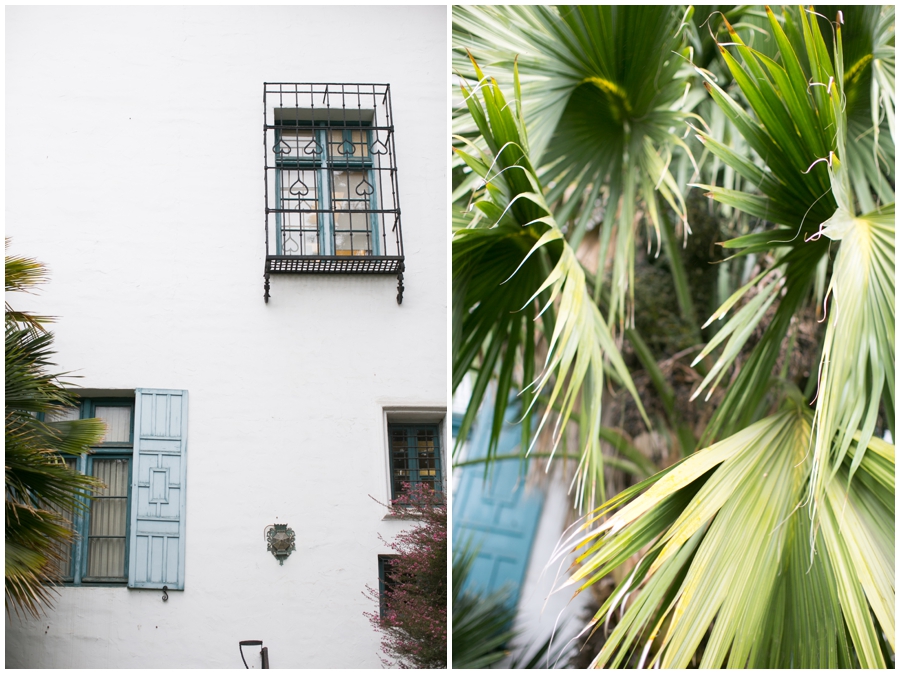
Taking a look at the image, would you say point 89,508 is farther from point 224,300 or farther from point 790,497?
point 790,497

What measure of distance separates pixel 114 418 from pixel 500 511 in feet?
6.63

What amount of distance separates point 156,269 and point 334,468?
80 centimetres

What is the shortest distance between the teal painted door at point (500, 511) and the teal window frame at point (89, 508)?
1.70 meters

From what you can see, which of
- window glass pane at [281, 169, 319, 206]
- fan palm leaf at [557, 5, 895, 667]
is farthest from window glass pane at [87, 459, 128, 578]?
fan palm leaf at [557, 5, 895, 667]

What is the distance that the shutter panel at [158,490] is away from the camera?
228 cm

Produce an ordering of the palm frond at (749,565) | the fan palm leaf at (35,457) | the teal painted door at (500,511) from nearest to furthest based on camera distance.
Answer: the palm frond at (749,565), the fan palm leaf at (35,457), the teal painted door at (500,511)

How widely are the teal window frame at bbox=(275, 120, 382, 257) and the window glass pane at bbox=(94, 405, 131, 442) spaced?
633 mm

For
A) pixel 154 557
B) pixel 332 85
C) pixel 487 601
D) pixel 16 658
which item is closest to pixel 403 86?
→ pixel 332 85

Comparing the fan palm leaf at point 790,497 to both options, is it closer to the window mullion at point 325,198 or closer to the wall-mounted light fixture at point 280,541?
the wall-mounted light fixture at point 280,541

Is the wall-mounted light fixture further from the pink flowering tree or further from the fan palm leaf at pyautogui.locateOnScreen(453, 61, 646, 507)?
the fan palm leaf at pyautogui.locateOnScreen(453, 61, 646, 507)

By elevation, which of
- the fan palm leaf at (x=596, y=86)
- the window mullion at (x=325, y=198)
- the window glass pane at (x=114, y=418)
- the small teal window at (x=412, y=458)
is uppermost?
the fan palm leaf at (x=596, y=86)

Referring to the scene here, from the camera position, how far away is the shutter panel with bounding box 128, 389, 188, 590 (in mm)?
2281

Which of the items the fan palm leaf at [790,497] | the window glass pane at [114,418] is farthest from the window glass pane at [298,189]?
the fan palm leaf at [790,497]

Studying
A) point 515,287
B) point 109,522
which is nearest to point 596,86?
point 515,287
